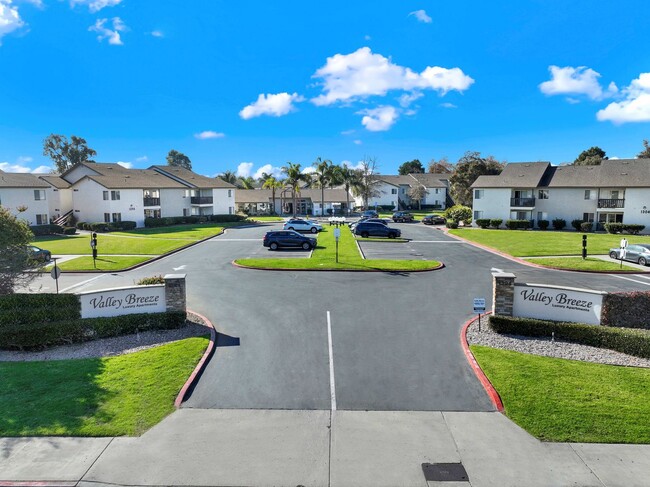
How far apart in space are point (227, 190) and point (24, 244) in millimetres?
52096

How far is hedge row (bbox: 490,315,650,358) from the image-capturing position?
1266 centimetres

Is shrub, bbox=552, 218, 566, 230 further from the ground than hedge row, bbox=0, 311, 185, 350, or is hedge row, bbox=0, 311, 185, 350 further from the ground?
shrub, bbox=552, 218, 566, 230

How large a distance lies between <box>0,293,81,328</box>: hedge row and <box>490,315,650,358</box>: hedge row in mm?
14118

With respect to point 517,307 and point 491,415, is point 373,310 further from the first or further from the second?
point 491,415

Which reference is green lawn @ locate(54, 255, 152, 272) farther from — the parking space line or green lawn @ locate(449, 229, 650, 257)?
green lawn @ locate(449, 229, 650, 257)

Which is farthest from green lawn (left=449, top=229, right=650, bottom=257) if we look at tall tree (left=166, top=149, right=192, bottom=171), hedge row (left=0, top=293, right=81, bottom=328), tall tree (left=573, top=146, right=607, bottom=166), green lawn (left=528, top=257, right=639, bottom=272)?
tall tree (left=166, top=149, right=192, bottom=171)

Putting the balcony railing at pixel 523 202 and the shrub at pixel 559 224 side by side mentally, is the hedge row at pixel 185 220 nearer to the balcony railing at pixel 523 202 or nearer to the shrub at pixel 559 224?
the balcony railing at pixel 523 202

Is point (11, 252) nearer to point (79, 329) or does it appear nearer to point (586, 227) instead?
point (79, 329)

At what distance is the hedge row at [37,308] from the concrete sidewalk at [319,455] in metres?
6.38

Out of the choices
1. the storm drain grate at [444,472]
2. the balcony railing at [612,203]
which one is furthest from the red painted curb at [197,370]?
the balcony railing at [612,203]

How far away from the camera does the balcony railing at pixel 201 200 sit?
2500 inches

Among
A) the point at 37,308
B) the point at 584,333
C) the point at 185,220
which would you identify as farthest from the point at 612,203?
the point at 37,308

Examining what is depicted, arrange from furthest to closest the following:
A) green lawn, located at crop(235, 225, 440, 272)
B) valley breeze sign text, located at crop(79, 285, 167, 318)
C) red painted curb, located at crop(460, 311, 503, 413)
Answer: green lawn, located at crop(235, 225, 440, 272)
valley breeze sign text, located at crop(79, 285, 167, 318)
red painted curb, located at crop(460, 311, 503, 413)

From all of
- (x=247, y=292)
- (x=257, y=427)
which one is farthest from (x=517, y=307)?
(x=247, y=292)
